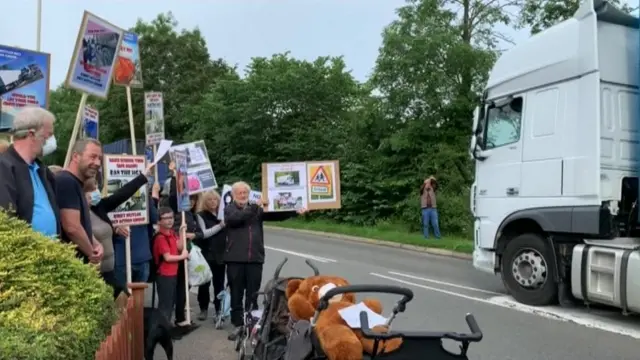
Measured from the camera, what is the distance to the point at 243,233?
6.91 meters

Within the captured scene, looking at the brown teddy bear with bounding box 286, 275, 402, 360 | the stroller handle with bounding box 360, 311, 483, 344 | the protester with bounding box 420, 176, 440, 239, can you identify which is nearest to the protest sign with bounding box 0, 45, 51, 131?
the brown teddy bear with bounding box 286, 275, 402, 360

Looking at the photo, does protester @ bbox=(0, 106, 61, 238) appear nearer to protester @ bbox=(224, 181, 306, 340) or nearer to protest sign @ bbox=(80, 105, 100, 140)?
protest sign @ bbox=(80, 105, 100, 140)

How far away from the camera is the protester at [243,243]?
689cm

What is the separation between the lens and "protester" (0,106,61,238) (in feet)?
12.3

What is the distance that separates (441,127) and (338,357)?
793 inches

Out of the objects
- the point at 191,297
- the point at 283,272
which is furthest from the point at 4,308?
the point at 283,272

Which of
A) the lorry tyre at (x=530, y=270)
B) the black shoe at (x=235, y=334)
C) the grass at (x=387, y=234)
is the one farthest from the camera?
the grass at (x=387, y=234)

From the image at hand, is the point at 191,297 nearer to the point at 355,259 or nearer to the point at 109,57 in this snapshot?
the point at 109,57

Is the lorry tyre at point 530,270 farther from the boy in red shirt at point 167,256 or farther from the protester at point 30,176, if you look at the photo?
the protester at point 30,176

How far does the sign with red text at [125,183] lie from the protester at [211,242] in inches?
58.7

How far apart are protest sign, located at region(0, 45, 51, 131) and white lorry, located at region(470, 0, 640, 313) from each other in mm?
6040

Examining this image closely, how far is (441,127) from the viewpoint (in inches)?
896

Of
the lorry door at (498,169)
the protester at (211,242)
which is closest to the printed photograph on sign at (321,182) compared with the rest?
the protester at (211,242)

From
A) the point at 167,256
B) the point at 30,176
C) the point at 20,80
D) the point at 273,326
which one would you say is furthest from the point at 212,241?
the point at 30,176
